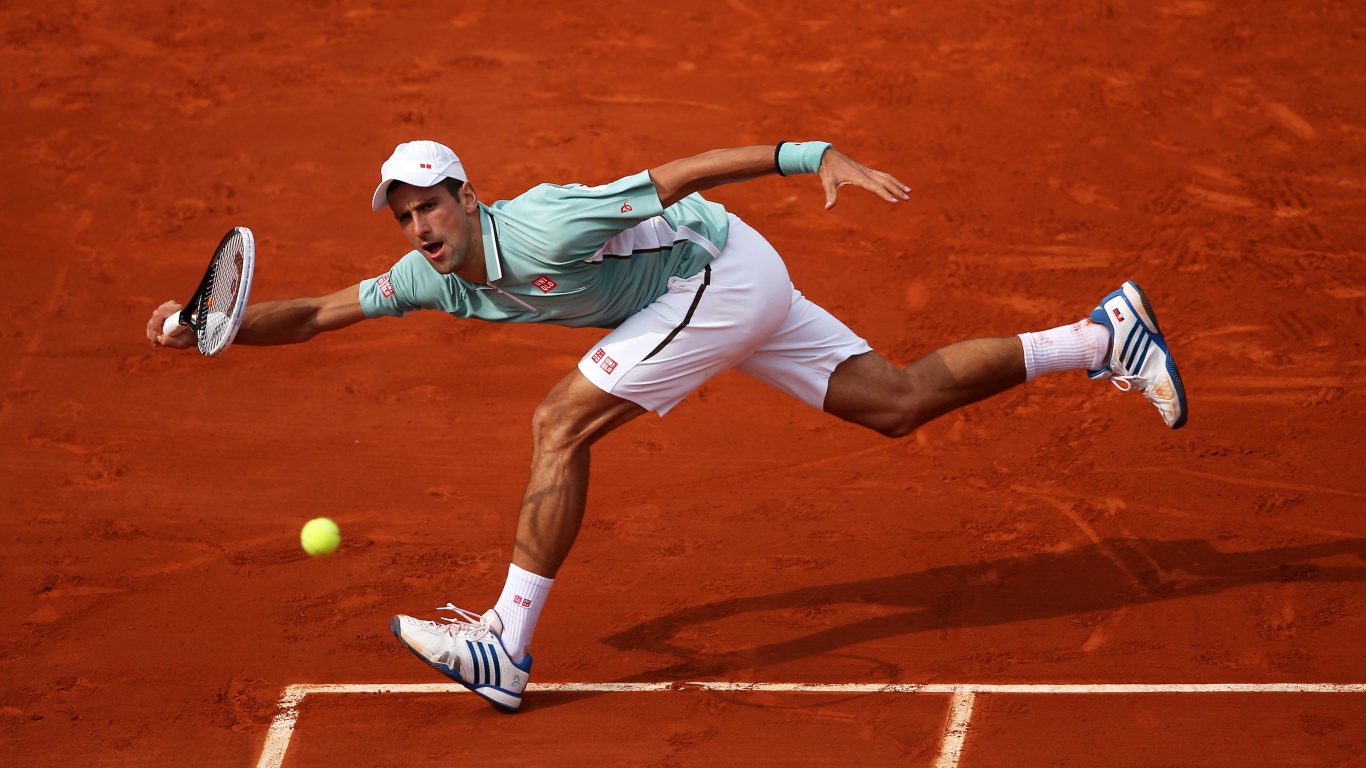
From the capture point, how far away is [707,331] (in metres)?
5.34

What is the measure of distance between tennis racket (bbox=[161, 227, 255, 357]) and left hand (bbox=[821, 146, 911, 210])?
82.0 inches

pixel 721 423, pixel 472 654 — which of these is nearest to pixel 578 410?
pixel 472 654

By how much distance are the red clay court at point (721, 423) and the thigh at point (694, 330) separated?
1225mm

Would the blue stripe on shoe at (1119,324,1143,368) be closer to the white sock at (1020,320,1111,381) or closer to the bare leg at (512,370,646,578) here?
the white sock at (1020,320,1111,381)

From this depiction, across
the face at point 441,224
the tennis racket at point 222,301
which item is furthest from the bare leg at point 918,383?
the tennis racket at point 222,301

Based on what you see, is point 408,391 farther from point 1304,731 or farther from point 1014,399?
point 1304,731

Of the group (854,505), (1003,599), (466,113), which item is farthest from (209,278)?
(466,113)

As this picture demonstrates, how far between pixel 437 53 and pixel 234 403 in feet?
13.3

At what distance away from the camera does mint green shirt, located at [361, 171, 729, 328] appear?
4.97m

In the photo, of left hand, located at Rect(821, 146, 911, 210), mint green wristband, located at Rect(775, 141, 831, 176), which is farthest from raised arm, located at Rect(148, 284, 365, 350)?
left hand, located at Rect(821, 146, 911, 210)

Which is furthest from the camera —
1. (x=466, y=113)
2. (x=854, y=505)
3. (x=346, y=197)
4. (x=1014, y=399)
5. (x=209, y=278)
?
(x=466, y=113)

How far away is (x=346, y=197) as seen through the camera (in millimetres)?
9289

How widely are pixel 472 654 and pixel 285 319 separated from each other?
4.83 feet

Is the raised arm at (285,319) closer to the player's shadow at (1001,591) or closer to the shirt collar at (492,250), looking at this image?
the shirt collar at (492,250)
